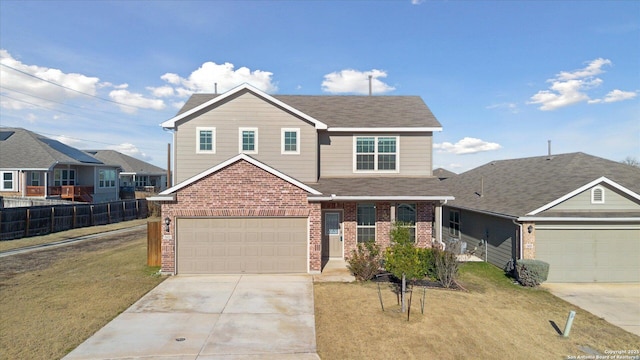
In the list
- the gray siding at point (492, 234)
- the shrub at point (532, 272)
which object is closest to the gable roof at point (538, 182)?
the gray siding at point (492, 234)

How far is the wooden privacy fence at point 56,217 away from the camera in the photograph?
813 inches

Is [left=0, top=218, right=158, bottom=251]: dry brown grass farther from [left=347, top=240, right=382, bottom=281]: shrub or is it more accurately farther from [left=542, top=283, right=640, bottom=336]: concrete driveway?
[left=542, top=283, right=640, bottom=336]: concrete driveway

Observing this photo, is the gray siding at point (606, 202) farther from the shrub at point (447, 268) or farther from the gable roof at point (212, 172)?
the gable roof at point (212, 172)

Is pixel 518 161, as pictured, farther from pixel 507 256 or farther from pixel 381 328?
pixel 381 328

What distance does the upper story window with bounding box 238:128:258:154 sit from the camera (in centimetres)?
1593

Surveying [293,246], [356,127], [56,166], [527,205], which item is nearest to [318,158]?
[356,127]

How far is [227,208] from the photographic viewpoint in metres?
13.4

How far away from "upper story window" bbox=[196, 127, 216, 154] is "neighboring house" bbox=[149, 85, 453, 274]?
45 millimetres

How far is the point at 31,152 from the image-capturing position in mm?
32250

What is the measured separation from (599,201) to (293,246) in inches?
477

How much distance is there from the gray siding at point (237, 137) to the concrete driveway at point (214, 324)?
212 inches

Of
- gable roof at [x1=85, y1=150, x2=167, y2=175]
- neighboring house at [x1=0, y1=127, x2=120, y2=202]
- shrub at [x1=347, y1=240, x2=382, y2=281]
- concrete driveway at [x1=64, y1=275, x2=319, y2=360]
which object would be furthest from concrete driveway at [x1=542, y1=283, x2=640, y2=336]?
gable roof at [x1=85, y1=150, x2=167, y2=175]

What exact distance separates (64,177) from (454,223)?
3522cm

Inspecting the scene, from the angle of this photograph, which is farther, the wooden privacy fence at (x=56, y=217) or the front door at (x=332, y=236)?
the wooden privacy fence at (x=56, y=217)
